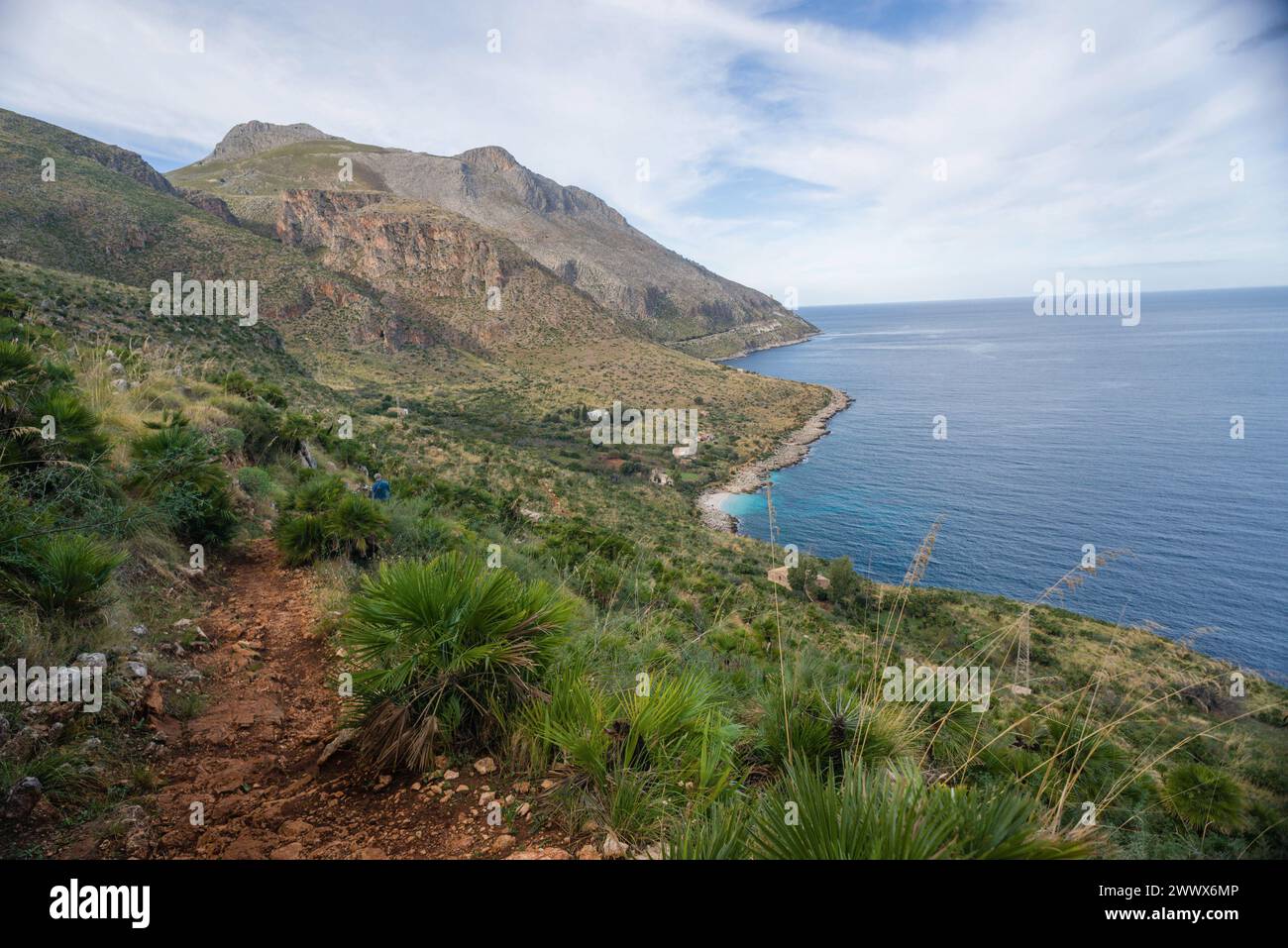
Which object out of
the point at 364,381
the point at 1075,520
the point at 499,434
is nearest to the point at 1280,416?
the point at 1075,520

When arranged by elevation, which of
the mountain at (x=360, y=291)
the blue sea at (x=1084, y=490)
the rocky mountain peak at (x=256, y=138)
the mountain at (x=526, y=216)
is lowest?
the blue sea at (x=1084, y=490)

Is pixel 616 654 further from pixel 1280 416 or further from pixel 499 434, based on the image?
pixel 1280 416

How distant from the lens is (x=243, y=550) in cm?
660

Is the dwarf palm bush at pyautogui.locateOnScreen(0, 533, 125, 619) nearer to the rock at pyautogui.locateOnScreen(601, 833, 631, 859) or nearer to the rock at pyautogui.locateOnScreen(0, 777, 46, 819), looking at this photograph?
the rock at pyautogui.locateOnScreen(0, 777, 46, 819)

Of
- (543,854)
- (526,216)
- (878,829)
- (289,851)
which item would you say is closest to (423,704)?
(289,851)

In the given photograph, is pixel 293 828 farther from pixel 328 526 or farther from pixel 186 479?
pixel 186 479

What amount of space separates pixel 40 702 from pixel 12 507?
1.80 m

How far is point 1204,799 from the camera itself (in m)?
5.14

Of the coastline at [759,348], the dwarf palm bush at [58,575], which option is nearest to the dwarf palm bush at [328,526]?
the dwarf palm bush at [58,575]

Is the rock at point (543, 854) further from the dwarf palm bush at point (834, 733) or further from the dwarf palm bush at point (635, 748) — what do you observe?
the dwarf palm bush at point (834, 733)

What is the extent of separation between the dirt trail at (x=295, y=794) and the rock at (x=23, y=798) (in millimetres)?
430

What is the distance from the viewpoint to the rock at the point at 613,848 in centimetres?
230

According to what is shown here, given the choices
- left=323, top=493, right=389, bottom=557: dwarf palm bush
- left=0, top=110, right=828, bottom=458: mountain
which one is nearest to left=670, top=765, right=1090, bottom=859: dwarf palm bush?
left=323, top=493, right=389, bottom=557: dwarf palm bush

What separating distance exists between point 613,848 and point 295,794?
1728 millimetres
